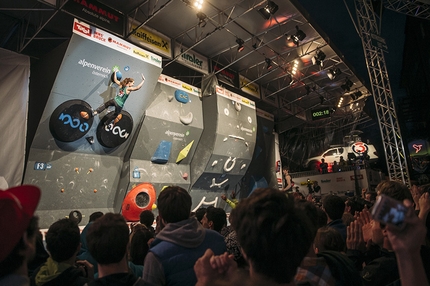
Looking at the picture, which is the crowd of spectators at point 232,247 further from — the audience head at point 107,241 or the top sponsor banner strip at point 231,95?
the top sponsor banner strip at point 231,95

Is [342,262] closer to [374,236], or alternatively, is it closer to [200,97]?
[374,236]

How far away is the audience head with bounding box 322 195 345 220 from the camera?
11.5 feet

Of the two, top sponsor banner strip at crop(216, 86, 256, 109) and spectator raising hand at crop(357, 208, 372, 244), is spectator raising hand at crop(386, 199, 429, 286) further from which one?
top sponsor banner strip at crop(216, 86, 256, 109)

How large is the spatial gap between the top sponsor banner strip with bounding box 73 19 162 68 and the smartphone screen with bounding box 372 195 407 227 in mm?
8070

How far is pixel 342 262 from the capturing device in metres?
1.87

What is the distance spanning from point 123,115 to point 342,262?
324 inches

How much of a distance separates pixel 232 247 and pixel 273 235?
1.73 meters

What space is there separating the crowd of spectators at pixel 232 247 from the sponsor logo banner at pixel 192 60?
8690 mm

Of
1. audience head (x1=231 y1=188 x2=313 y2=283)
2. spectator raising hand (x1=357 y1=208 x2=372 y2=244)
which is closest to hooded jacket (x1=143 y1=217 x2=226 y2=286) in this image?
audience head (x1=231 y1=188 x2=313 y2=283)

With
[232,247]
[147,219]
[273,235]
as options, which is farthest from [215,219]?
[273,235]

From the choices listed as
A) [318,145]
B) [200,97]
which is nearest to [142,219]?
[200,97]

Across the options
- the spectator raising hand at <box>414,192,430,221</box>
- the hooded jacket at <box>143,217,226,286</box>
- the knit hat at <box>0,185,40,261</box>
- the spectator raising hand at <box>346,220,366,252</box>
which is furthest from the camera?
the spectator raising hand at <box>346,220,366,252</box>

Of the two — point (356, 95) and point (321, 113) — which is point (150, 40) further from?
point (356, 95)

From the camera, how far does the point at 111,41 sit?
8164 millimetres
